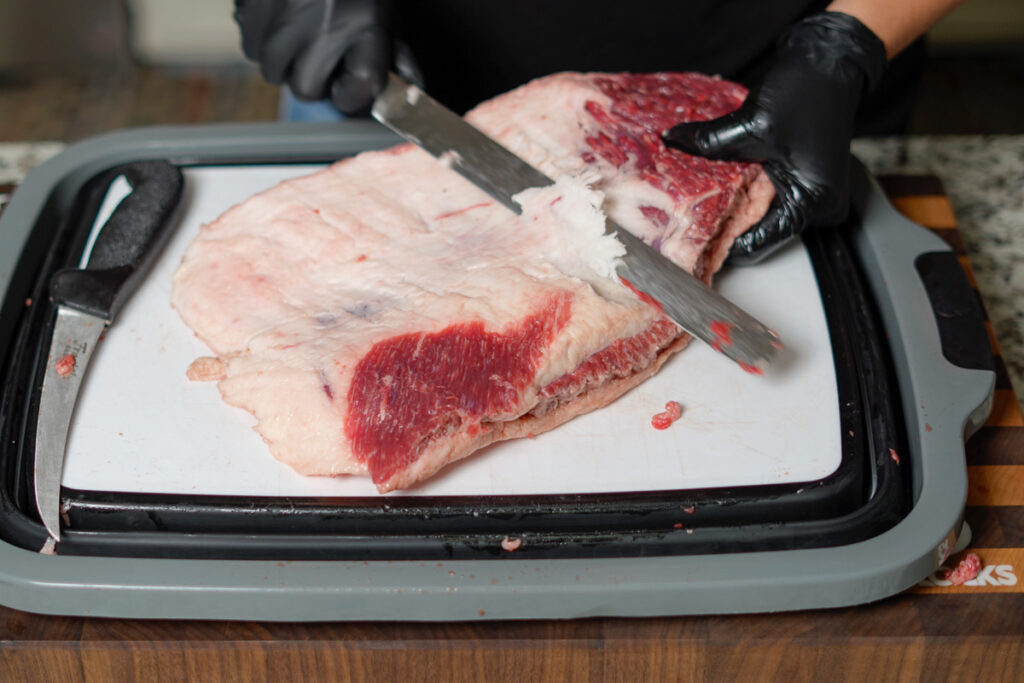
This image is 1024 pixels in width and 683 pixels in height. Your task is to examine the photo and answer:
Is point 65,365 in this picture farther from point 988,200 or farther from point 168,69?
point 168,69

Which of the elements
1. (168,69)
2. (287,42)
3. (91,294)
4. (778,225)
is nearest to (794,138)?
(778,225)

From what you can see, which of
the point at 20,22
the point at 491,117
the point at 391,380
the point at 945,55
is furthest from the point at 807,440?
the point at 20,22

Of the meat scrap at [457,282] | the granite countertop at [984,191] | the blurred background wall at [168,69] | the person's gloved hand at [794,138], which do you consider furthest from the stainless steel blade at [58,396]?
the blurred background wall at [168,69]

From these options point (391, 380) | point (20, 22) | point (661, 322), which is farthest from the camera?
point (20, 22)

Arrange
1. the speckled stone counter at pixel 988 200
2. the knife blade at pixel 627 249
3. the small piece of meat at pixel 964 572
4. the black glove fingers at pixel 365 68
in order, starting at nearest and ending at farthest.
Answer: the small piece of meat at pixel 964 572, the knife blade at pixel 627 249, the black glove fingers at pixel 365 68, the speckled stone counter at pixel 988 200

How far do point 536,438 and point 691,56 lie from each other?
1180 millimetres

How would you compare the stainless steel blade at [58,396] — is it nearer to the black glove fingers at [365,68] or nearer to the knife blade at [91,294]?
the knife blade at [91,294]

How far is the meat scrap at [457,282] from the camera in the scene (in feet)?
4.81

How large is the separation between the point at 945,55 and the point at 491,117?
11.0 feet

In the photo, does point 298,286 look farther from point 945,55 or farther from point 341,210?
point 945,55

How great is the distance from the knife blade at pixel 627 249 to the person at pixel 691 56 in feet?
0.46

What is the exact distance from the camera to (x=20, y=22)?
167 inches

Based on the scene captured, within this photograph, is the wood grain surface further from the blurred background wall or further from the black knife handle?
the blurred background wall

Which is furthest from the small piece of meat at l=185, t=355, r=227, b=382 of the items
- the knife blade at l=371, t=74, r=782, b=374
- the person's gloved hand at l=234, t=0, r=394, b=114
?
the person's gloved hand at l=234, t=0, r=394, b=114
